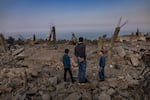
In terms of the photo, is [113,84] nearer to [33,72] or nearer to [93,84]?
[93,84]

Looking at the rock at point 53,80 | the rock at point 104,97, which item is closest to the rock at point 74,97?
the rock at point 104,97

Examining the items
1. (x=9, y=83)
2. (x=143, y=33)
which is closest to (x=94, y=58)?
(x=9, y=83)

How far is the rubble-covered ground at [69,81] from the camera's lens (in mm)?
10008

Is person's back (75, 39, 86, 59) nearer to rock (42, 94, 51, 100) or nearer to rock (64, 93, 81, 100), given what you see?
rock (64, 93, 81, 100)

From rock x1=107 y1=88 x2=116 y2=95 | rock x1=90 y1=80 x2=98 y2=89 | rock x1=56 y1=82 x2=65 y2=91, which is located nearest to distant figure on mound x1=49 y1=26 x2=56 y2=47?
rock x1=56 y1=82 x2=65 y2=91

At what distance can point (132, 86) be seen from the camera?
35.7 ft

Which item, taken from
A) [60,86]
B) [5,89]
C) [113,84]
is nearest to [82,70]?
[60,86]

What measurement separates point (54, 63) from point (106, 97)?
16.4 ft

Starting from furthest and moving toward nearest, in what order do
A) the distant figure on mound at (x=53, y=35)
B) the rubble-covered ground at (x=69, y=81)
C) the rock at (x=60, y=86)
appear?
the distant figure on mound at (x=53, y=35)
the rock at (x=60, y=86)
the rubble-covered ground at (x=69, y=81)

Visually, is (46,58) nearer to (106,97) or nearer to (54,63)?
(54,63)

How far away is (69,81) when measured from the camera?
11094mm

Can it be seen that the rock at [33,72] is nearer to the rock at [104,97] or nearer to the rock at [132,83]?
the rock at [104,97]

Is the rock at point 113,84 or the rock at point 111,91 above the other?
the rock at point 113,84

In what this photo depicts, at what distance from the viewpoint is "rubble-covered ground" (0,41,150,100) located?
10008 mm
